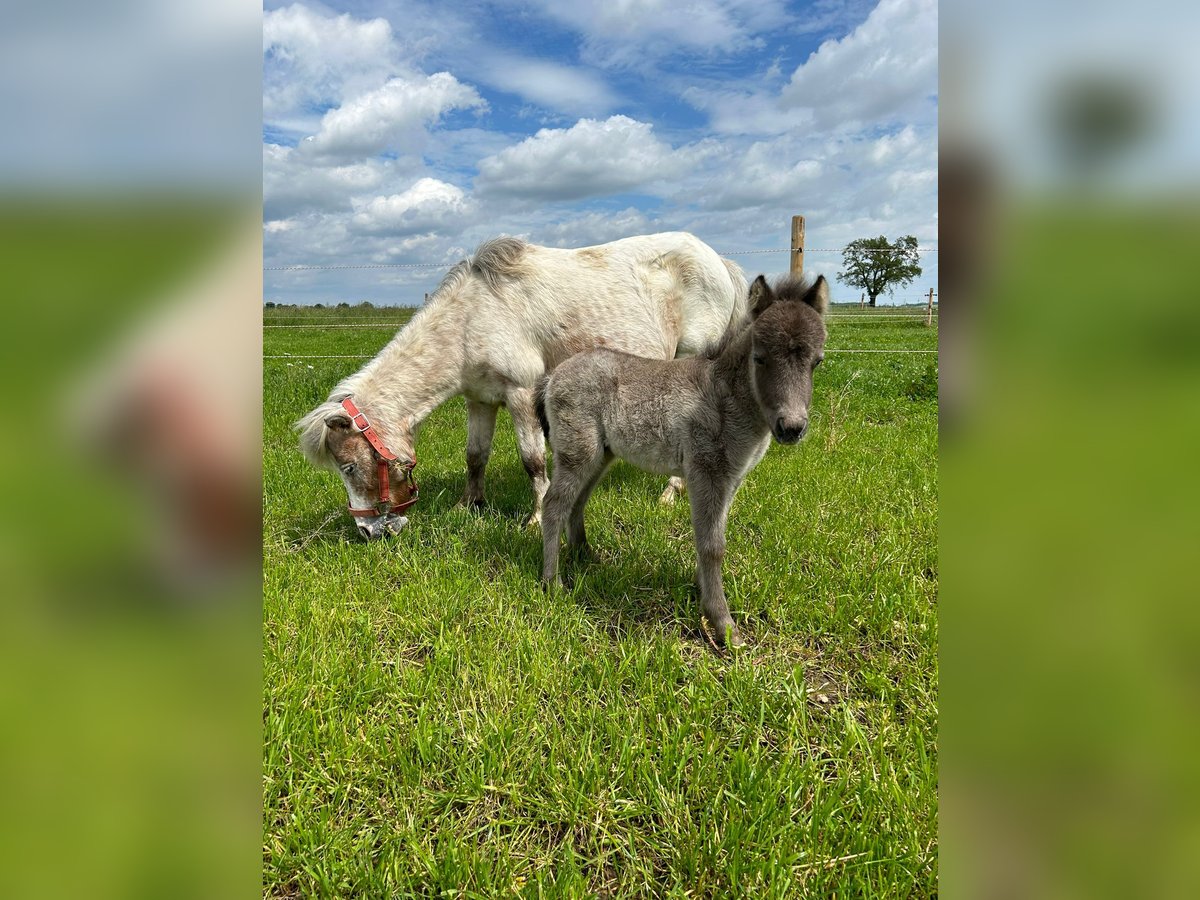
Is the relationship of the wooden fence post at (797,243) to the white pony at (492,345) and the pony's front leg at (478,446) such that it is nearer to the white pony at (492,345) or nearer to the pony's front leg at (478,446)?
the white pony at (492,345)

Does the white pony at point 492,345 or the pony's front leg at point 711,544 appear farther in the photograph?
the white pony at point 492,345

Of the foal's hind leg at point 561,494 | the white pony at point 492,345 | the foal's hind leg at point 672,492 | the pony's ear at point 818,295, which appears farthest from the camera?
the foal's hind leg at point 672,492

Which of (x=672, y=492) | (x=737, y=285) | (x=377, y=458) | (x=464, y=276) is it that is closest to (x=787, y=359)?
(x=672, y=492)

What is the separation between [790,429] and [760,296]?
84 centimetres

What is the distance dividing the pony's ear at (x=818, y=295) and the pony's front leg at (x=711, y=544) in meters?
1.15

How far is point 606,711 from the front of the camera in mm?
3055

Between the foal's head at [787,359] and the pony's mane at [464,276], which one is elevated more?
the pony's mane at [464,276]

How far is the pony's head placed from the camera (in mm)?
5273

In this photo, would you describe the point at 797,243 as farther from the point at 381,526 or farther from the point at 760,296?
the point at 381,526

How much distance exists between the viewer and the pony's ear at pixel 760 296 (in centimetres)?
350

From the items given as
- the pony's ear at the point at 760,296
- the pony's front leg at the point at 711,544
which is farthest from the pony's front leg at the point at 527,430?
the pony's ear at the point at 760,296
